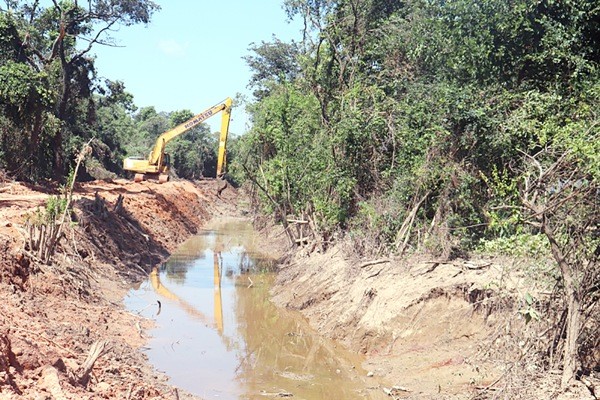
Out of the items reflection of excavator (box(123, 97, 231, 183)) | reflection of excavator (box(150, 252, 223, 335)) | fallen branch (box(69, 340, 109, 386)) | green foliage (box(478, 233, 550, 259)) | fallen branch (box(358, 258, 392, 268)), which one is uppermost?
reflection of excavator (box(123, 97, 231, 183))

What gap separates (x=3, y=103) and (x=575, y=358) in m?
23.7

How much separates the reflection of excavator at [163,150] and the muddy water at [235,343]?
11432 millimetres

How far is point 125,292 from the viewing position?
21297mm

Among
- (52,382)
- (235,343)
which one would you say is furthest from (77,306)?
(52,382)

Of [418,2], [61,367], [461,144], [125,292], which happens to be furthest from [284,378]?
[418,2]

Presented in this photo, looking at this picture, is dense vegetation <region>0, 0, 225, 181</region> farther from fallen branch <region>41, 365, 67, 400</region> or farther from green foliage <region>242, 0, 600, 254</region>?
fallen branch <region>41, 365, 67, 400</region>

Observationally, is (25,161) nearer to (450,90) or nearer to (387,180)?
(387,180)

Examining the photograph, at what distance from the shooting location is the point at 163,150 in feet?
141

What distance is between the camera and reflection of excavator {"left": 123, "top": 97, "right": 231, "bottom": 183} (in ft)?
123

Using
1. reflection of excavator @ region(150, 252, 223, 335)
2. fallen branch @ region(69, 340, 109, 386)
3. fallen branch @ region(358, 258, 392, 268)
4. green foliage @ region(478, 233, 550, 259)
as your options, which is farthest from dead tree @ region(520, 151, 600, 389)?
reflection of excavator @ region(150, 252, 223, 335)

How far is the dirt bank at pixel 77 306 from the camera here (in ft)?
30.8

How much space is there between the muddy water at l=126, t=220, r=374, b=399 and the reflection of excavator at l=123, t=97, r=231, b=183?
11.4 m

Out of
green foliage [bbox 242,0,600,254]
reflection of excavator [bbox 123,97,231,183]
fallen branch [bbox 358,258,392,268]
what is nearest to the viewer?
green foliage [bbox 242,0,600,254]

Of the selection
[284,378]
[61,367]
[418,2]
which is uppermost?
[418,2]
